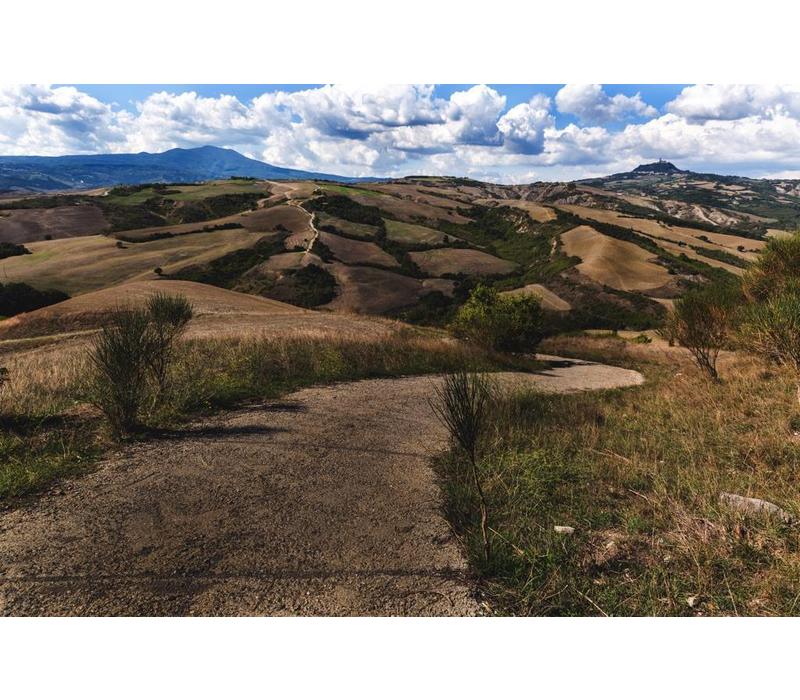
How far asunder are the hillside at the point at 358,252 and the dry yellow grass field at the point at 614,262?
0.44m

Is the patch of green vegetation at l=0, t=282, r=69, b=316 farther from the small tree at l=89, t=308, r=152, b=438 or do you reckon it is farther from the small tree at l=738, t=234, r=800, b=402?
the small tree at l=738, t=234, r=800, b=402

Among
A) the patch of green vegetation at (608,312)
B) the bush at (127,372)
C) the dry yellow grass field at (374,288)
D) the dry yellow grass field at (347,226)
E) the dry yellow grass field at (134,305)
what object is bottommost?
the patch of green vegetation at (608,312)

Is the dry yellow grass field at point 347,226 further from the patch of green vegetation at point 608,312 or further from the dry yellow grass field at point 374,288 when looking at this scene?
the patch of green vegetation at point 608,312

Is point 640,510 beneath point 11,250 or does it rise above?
above

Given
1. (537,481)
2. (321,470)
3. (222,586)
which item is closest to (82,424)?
(321,470)

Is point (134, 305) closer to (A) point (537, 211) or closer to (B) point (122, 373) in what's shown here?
(B) point (122, 373)

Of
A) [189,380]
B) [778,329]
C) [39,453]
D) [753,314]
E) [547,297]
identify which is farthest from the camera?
[547,297]

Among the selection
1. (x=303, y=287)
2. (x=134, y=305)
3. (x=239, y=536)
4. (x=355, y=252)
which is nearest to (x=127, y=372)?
(x=239, y=536)

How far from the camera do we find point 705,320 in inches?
676

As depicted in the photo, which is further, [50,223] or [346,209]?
[346,209]

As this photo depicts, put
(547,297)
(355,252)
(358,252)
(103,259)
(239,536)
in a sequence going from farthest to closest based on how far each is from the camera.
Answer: (358,252), (355,252), (547,297), (103,259), (239,536)

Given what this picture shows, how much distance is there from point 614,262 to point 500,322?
87017 mm

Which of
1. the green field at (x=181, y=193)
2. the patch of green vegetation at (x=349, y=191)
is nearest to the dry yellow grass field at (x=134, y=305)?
the green field at (x=181, y=193)

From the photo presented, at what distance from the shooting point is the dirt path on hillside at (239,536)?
396 centimetres
